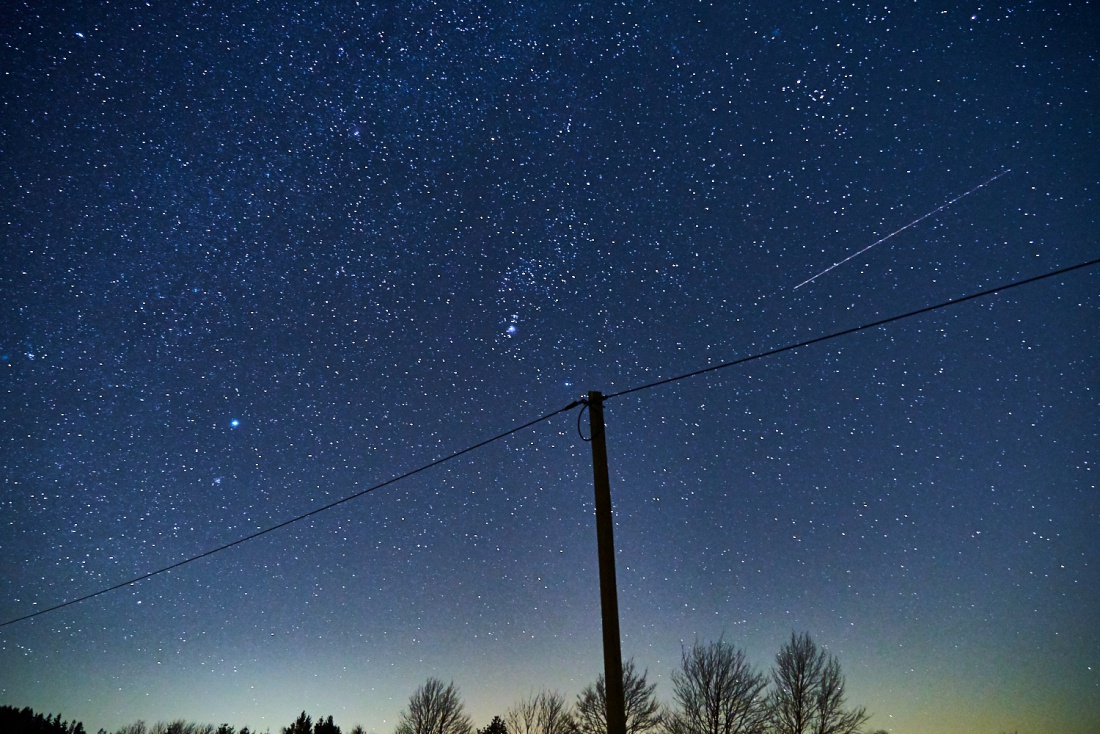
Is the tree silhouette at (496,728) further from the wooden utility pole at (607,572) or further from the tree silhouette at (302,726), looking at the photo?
the wooden utility pole at (607,572)

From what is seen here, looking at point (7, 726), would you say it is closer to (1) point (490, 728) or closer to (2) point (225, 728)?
(2) point (225, 728)

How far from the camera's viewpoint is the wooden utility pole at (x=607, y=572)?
19.2 feet

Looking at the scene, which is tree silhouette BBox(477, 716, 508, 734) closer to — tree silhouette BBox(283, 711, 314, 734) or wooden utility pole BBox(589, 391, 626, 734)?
tree silhouette BBox(283, 711, 314, 734)

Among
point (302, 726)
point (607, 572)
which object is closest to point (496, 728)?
point (302, 726)

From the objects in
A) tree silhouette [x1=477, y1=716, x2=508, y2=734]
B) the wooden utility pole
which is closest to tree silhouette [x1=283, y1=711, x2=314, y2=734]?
tree silhouette [x1=477, y1=716, x2=508, y2=734]

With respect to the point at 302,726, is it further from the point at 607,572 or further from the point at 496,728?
the point at 607,572

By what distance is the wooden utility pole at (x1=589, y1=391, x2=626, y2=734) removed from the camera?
586cm

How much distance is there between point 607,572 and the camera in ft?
20.6

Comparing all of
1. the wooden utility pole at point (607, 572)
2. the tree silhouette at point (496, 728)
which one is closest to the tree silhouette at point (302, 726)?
the tree silhouette at point (496, 728)

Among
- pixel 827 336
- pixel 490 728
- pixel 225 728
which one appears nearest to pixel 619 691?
pixel 827 336

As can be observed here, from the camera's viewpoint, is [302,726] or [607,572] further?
[302,726]

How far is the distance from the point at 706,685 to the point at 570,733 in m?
13.4

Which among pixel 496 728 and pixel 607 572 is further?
pixel 496 728

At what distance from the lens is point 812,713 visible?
110 feet
